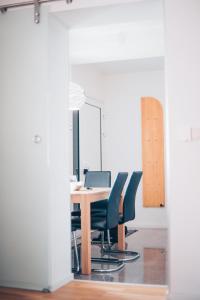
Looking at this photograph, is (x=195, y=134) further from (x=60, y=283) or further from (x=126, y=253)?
(x=126, y=253)

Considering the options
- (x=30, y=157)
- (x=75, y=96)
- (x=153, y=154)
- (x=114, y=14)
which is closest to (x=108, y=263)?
(x=30, y=157)

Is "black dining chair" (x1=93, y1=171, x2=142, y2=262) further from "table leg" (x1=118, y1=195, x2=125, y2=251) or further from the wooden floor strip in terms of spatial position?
the wooden floor strip

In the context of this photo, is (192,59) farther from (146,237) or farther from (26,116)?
(146,237)

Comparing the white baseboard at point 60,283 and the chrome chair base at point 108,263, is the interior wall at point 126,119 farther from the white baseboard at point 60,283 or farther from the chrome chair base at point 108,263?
the white baseboard at point 60,283

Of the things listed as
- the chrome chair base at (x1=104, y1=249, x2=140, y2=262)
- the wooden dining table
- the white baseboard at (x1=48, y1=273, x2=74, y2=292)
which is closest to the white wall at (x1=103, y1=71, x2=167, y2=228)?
the chrome chair base at (x1=104, y1=249, x2=140, y2=262)

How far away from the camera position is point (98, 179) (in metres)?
5.20

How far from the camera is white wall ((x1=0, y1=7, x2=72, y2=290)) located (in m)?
3.20

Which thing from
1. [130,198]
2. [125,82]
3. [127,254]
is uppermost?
[125,82]

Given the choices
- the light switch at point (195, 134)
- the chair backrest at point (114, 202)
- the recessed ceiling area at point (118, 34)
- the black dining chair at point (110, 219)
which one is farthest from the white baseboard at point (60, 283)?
the recessed ceiling area at point (118, 34)

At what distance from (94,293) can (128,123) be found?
408 cm

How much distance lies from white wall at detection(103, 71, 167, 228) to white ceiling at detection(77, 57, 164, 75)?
0.15 m

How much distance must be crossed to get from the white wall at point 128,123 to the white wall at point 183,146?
3.74 meters

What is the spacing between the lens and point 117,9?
318 cm

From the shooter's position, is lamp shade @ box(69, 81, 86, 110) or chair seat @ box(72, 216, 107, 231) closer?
chair seat @ box(72, 216, 107, 231)
